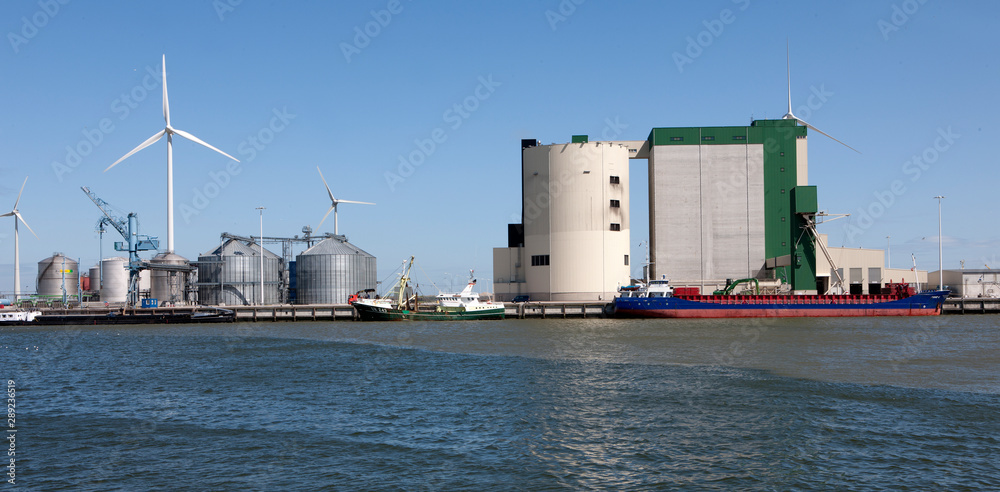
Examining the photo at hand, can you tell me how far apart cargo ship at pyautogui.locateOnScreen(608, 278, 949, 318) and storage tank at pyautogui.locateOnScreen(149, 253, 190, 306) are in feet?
185

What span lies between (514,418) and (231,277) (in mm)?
81865

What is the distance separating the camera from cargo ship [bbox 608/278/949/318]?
3049 inches

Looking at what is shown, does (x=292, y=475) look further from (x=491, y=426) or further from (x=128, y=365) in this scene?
(x=128, y=365)

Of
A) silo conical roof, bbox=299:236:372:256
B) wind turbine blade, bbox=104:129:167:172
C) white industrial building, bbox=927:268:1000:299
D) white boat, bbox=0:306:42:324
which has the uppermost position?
wind turbine blade, bbox=104:129:167:172

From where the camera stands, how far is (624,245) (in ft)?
290

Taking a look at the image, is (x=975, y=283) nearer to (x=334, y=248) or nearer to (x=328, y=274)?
(x=334, y=248)

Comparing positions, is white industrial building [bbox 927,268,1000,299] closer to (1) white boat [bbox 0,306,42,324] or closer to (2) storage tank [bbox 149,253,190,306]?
(2) storage tank [bbox 149,253,190,306]

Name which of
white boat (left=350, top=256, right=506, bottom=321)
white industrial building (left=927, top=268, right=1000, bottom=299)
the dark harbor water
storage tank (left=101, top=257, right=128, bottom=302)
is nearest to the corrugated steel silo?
storage tank (left=101, top=257, right=128, bottom=302)

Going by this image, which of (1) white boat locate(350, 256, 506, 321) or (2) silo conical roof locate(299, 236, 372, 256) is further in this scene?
(2) silo conical roof locate(299, 236, 372, 256)

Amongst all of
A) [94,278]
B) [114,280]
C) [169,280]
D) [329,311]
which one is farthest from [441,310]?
[94,278]

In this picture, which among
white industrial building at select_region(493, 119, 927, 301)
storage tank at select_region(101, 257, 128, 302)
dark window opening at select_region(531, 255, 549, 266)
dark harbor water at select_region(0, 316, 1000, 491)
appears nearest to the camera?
dark harbor water at select_region(0, 316, 1000, 491)

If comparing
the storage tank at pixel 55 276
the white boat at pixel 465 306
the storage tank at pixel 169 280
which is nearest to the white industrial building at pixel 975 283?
the white boat at pixel 465 306

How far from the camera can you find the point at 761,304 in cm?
7931

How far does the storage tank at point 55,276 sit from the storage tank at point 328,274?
56801 millimetres
